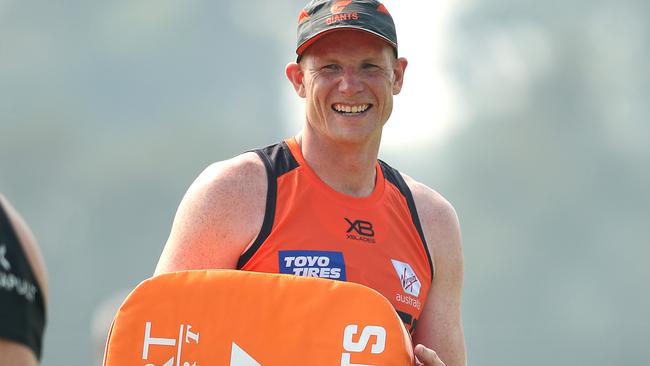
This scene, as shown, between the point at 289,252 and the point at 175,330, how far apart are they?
50 centimetres

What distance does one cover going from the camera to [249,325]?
10.5ft

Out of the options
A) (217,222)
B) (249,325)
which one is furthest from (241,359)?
(217,222)

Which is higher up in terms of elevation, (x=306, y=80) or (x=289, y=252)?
(x=306, y=80)

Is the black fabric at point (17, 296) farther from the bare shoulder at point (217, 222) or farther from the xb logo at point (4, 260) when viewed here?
the bare shoulder at point (217, 222)

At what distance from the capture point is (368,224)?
3.77 m

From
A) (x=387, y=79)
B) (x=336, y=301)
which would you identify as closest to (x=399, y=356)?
(x=336, y=301)

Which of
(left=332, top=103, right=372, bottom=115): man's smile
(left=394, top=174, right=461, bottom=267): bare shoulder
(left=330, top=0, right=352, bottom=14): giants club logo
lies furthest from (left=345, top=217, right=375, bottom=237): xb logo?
(left=330, top=0, right=352, bottom=14): giants club logo

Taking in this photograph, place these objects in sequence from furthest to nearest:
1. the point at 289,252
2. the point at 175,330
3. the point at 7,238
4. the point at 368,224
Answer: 1. the point at 368,224
2. the point at 289,252
3. the point at 175,330
4. the point at 7,238

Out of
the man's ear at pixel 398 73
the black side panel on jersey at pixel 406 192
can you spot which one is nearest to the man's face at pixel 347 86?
the man's ear at pixel 398 73

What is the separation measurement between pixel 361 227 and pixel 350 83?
498 mm

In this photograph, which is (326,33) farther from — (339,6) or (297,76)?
(297,76)

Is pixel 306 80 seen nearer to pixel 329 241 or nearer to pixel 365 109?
pixel 365 109

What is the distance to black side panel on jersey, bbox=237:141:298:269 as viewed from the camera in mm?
3547

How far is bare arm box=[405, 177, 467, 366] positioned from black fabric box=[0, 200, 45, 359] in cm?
212
